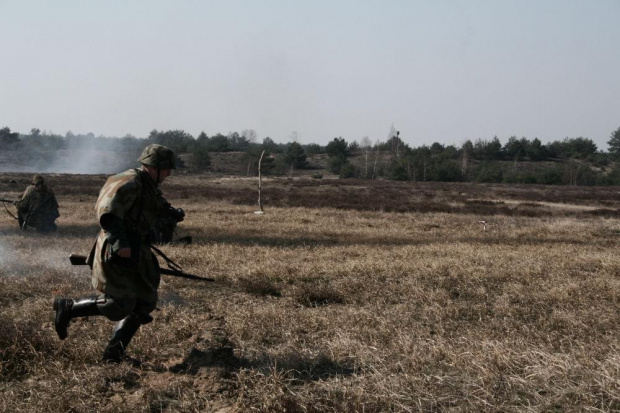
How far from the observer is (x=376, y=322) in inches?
205

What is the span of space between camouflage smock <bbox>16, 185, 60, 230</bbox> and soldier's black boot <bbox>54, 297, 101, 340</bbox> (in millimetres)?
8848

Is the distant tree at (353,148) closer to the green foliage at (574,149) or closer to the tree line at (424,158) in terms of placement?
the tree line at (424,158)

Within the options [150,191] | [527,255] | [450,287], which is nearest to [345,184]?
[527,255]

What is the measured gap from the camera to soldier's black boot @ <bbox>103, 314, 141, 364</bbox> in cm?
397

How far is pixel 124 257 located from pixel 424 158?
57900 millimetres

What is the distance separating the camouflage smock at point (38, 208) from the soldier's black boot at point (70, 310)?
8.85m

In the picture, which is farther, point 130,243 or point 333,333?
point 333,333

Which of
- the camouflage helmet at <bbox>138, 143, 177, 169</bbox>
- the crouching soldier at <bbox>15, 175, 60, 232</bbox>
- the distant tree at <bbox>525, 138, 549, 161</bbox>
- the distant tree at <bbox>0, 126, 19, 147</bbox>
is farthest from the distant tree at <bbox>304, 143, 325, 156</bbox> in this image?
the camouflage helmet at <bbox>138, 143, 177, 169</bbox>

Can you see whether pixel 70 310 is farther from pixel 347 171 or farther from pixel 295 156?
pixel 295 156

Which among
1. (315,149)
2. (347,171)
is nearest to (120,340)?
(347,171)

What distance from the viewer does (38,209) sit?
12023 millimetres

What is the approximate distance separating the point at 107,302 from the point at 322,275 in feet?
13.8

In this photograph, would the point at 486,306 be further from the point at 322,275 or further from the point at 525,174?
the point at 525,174

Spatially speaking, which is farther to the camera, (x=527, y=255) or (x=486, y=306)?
(x=527, y=255)
